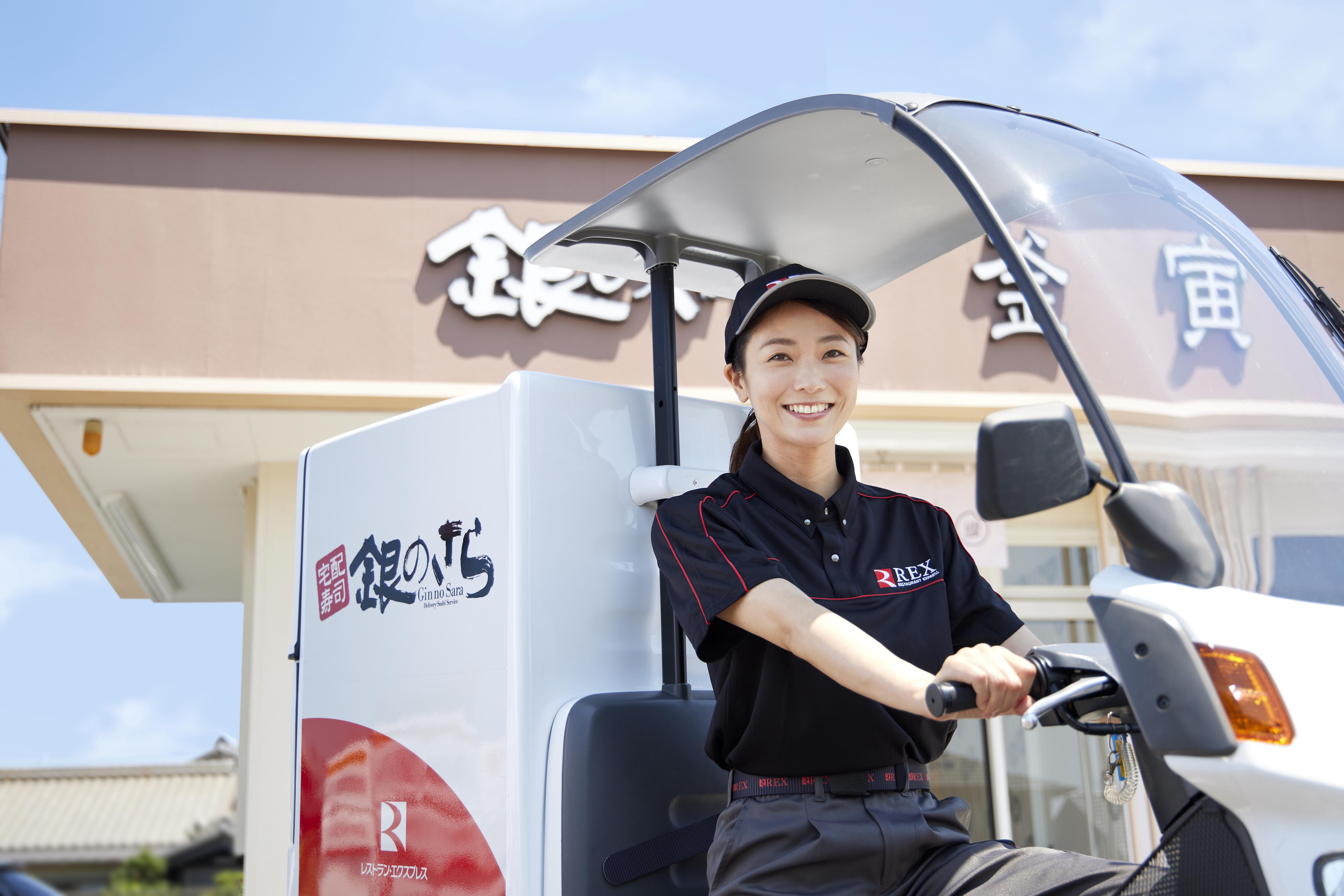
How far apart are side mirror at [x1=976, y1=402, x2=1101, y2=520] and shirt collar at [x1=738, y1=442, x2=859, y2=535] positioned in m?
0.77

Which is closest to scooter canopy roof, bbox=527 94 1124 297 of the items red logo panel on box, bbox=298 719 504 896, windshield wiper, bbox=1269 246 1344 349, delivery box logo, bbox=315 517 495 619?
windshield wiper, bbox=1269 246 1344 349

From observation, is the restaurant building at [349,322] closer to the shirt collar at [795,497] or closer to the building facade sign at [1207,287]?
the shirt collar at [795,497]

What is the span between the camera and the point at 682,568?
6.09ft

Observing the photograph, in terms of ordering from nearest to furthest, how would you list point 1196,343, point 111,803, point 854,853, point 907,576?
point 111,803 → point 1196,343 → point 854,853 → point 907,576

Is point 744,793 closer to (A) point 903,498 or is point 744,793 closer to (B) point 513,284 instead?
(A) point 903,498

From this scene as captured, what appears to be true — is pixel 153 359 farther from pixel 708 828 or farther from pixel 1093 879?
pixel 1093 879

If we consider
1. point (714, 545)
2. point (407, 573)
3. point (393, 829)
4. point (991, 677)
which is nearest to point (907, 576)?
point (714, 545)

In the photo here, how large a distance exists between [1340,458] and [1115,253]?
391 mm

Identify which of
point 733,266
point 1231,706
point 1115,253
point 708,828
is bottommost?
point 708,828

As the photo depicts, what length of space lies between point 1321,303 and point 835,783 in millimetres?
1061

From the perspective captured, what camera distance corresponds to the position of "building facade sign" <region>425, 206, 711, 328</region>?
20.1ft

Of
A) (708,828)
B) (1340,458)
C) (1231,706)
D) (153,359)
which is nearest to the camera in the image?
(1231,706)

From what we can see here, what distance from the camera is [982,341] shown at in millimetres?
6480

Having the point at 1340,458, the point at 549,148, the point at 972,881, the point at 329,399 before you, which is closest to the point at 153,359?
the point at 329,399
